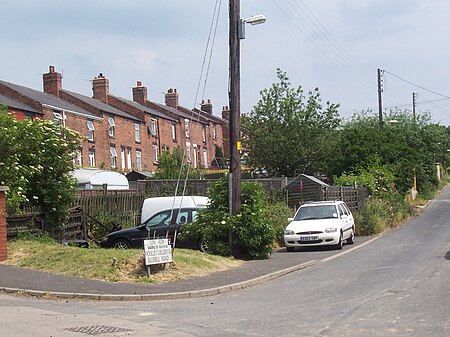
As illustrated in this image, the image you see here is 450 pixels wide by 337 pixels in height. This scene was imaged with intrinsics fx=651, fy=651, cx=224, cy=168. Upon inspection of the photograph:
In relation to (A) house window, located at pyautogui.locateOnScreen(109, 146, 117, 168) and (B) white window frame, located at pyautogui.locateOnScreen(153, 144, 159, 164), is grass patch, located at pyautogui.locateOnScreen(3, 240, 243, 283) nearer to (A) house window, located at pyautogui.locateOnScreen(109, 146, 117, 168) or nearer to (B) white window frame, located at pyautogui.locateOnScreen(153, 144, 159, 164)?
(A) house window, located at pyautogui.locateOnScreen(109, 146, 117, 168)

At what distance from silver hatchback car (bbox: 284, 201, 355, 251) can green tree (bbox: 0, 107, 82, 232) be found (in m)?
6.94

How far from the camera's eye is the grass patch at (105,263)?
1291 cm

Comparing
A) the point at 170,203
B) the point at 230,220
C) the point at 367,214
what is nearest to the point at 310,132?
the point at 367,214

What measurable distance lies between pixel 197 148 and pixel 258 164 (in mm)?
19977

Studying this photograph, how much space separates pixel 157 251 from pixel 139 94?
155ft

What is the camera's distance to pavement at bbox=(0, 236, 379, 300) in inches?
445

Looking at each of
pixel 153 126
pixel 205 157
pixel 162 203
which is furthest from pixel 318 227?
pixel 205 157

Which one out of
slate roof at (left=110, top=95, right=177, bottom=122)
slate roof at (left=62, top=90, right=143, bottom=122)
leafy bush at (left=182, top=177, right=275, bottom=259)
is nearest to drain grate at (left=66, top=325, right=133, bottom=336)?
leafy bush at (left=182, top=177, right=275, bottom=259)

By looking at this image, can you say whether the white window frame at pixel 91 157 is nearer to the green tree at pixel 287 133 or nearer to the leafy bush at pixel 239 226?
the green tree at pixel 287 133

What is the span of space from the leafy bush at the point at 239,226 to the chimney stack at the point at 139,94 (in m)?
42.3

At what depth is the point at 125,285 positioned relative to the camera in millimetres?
12172

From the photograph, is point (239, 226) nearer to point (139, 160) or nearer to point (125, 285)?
point (125, 285)

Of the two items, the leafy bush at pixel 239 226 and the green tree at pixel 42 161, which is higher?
the green tree at pixel 42 161

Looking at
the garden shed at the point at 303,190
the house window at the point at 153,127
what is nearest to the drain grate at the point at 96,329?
the garden shed at the point at 303,190
